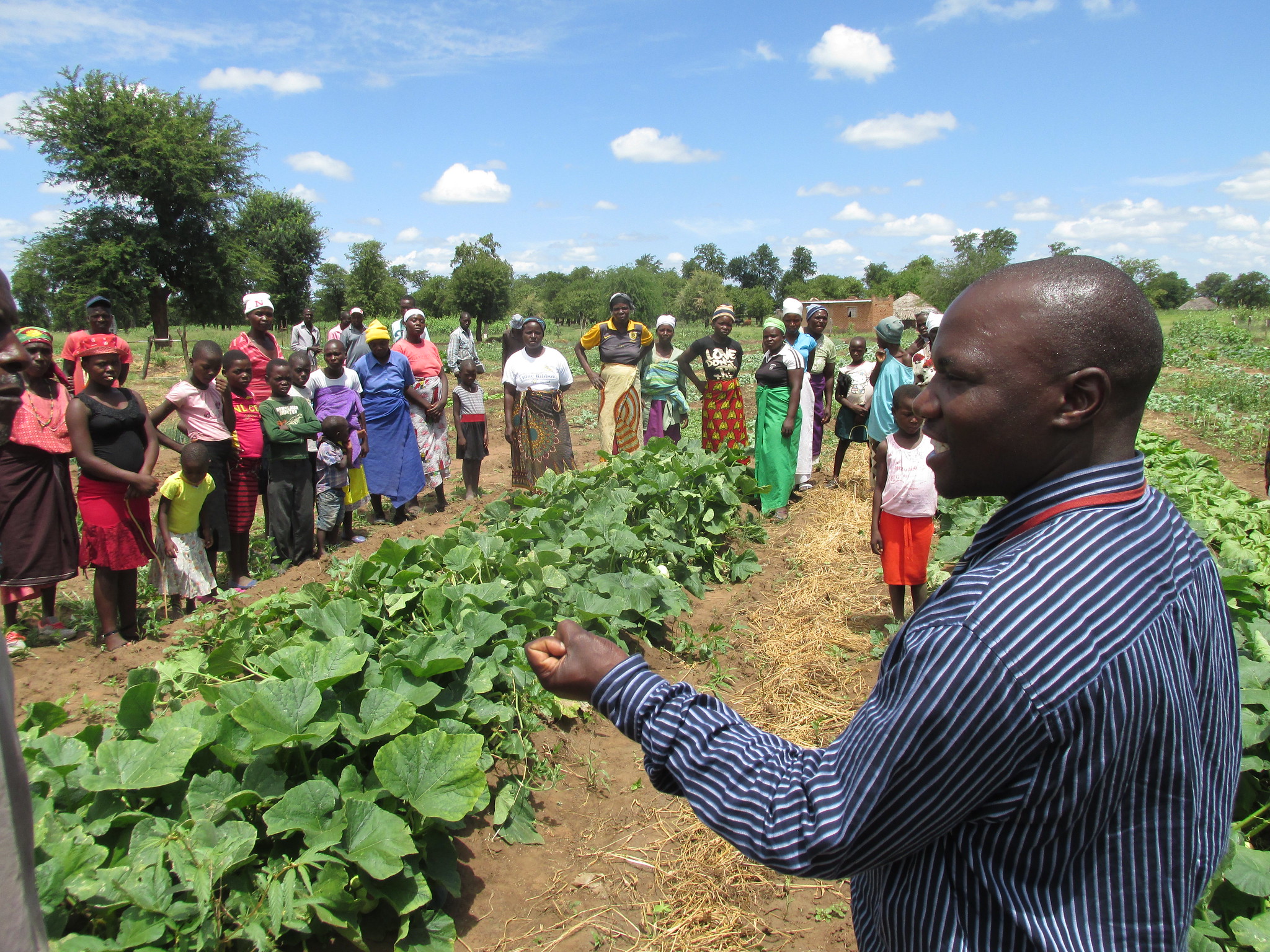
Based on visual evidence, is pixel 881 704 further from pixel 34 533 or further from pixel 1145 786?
pixel 34 533

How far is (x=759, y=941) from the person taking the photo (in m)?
2.72

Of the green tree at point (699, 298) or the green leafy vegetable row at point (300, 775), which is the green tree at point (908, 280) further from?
the green leafy vegetable row at point (300, 775)

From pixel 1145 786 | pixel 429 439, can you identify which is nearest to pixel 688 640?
pixel 1145 786

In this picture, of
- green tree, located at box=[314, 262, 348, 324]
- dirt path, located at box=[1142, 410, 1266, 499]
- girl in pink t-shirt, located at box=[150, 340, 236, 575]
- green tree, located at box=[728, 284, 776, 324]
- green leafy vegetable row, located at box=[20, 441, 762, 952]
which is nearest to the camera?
green leafy vegetable row, located at box=[20, 441, 762, 952]

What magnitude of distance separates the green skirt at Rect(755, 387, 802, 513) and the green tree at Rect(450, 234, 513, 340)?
3853 centimetres

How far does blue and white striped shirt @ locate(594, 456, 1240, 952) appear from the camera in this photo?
93 cm

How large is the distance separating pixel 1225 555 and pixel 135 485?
657 centimetres

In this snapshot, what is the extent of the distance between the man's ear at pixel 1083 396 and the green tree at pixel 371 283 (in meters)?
42.7

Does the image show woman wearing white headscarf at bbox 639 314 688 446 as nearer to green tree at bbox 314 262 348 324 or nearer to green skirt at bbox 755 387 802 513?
green skirt at bbox 755 387 802 513

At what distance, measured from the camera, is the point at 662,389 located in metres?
8.58

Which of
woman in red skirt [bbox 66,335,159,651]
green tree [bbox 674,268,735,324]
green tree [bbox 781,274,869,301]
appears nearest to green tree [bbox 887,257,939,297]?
green tree [bbox 781,274,869,301]

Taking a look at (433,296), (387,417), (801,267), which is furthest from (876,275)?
(387,417)

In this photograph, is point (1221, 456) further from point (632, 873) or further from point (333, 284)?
point (333, 284)

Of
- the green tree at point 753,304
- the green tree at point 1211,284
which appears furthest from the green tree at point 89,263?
the green tree at point 1211,284
